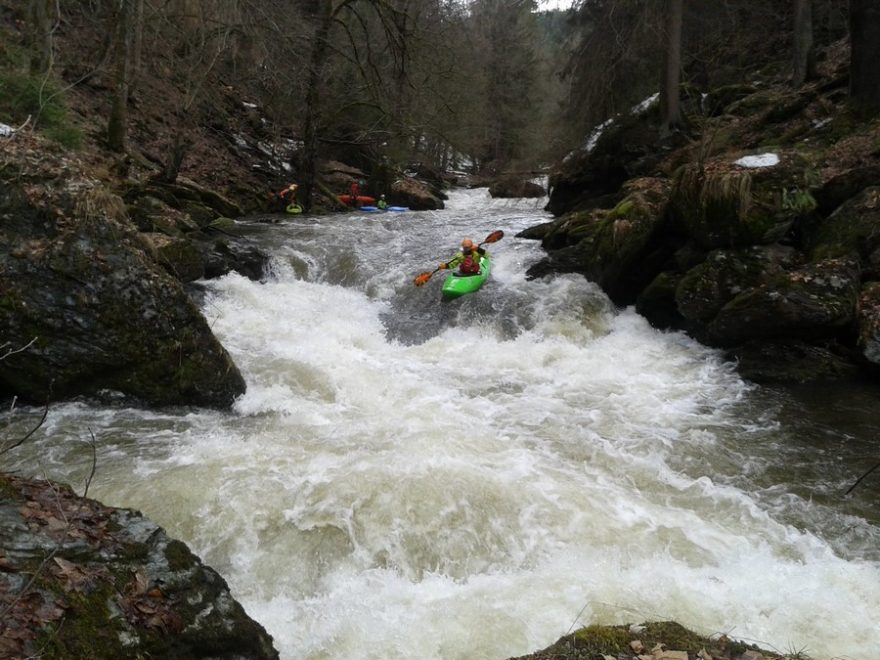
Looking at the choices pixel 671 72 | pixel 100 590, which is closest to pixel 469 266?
pixel 671 72

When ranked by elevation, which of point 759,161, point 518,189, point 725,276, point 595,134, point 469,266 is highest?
point 595,134

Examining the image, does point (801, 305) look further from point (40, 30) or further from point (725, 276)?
point (40, 30)

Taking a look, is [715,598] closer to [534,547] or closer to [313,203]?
[534,547]

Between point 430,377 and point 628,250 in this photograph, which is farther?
point 628,250

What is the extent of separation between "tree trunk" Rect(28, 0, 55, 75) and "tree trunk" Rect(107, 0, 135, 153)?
1.01m

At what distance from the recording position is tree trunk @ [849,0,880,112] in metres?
8.37

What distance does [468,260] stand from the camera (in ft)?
32.6

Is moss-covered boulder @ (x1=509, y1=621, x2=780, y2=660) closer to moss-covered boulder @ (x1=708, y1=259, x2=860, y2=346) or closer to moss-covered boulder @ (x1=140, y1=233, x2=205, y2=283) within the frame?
moss-covered boulder @ (x1=708, y1=259, x2=860, y2=346)

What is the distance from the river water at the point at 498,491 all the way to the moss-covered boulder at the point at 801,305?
66 cm

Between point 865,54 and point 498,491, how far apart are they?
8.80 metres

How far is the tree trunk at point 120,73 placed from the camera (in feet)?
33.5

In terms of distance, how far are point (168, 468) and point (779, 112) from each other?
12.0 meters

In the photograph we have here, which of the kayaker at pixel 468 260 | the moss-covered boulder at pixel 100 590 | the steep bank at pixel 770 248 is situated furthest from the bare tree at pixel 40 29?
the moss-covered boulder at pixel 100 590

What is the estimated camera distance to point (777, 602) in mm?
3439
